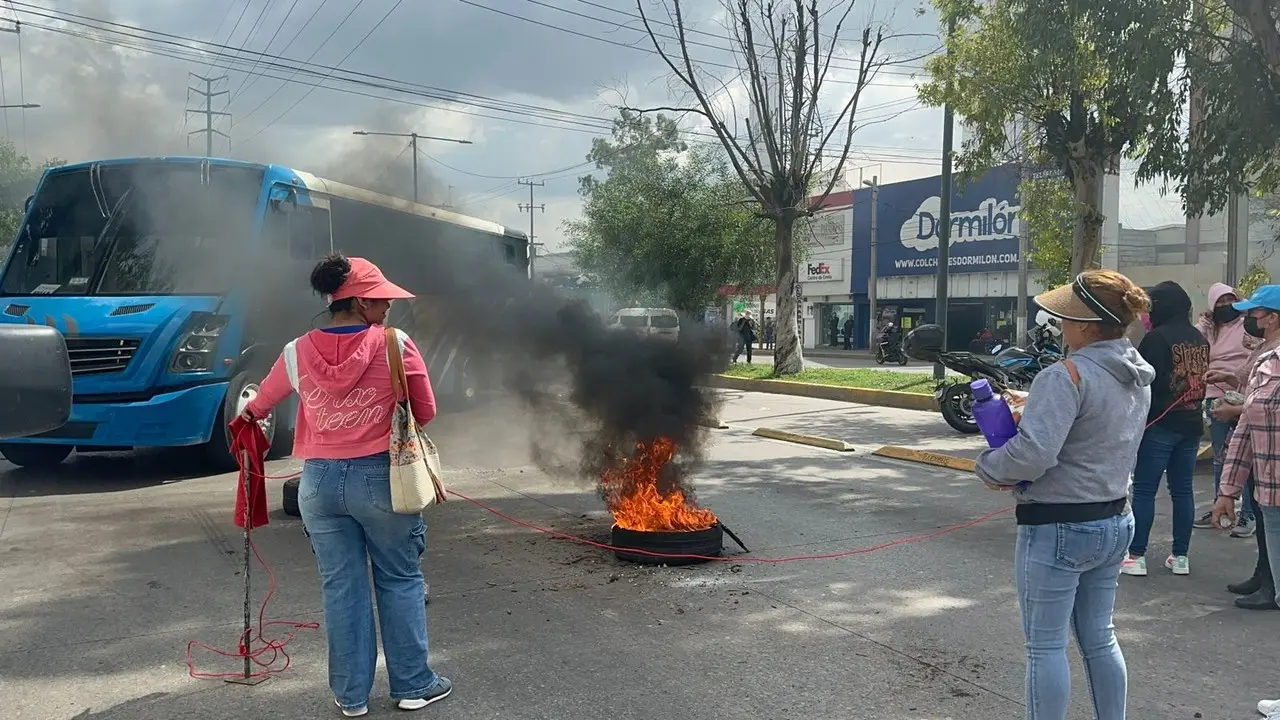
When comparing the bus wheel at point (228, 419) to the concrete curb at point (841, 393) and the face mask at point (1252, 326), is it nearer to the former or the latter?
the concrete curb at point (841, 393)

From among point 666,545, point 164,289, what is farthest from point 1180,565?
point 164,289

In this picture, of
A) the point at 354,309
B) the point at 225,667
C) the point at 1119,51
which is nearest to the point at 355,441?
the point at 354,309

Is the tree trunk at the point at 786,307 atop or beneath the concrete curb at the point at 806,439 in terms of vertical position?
atop

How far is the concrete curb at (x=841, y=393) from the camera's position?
A: 1528cm

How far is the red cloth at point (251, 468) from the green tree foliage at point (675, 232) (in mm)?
24822

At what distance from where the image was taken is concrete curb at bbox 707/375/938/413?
50.1 ft

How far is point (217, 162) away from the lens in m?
9.43

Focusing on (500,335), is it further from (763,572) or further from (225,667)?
(225,667)

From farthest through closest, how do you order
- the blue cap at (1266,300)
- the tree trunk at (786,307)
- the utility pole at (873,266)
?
1. the utility pole at (873,266)
2. the tree trunk at (786,307)
3. the blue cap at (1266,300)

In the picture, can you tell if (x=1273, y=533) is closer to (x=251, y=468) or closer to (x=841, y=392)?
(x=251, y=468)

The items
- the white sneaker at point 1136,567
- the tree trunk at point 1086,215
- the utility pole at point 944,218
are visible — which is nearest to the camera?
the white sneaker at point 1136,567

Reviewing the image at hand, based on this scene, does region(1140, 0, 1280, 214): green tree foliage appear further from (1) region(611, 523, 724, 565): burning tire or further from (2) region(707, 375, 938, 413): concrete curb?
(1) region(611, 523, 724, 565): burning tire

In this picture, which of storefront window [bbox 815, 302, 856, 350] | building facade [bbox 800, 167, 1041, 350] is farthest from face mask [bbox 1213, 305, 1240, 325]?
storefront window [bbox 815, 302, 856, 350]

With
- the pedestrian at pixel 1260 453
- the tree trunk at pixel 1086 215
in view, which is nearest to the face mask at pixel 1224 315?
the pedestrian at pixel 1260 453
